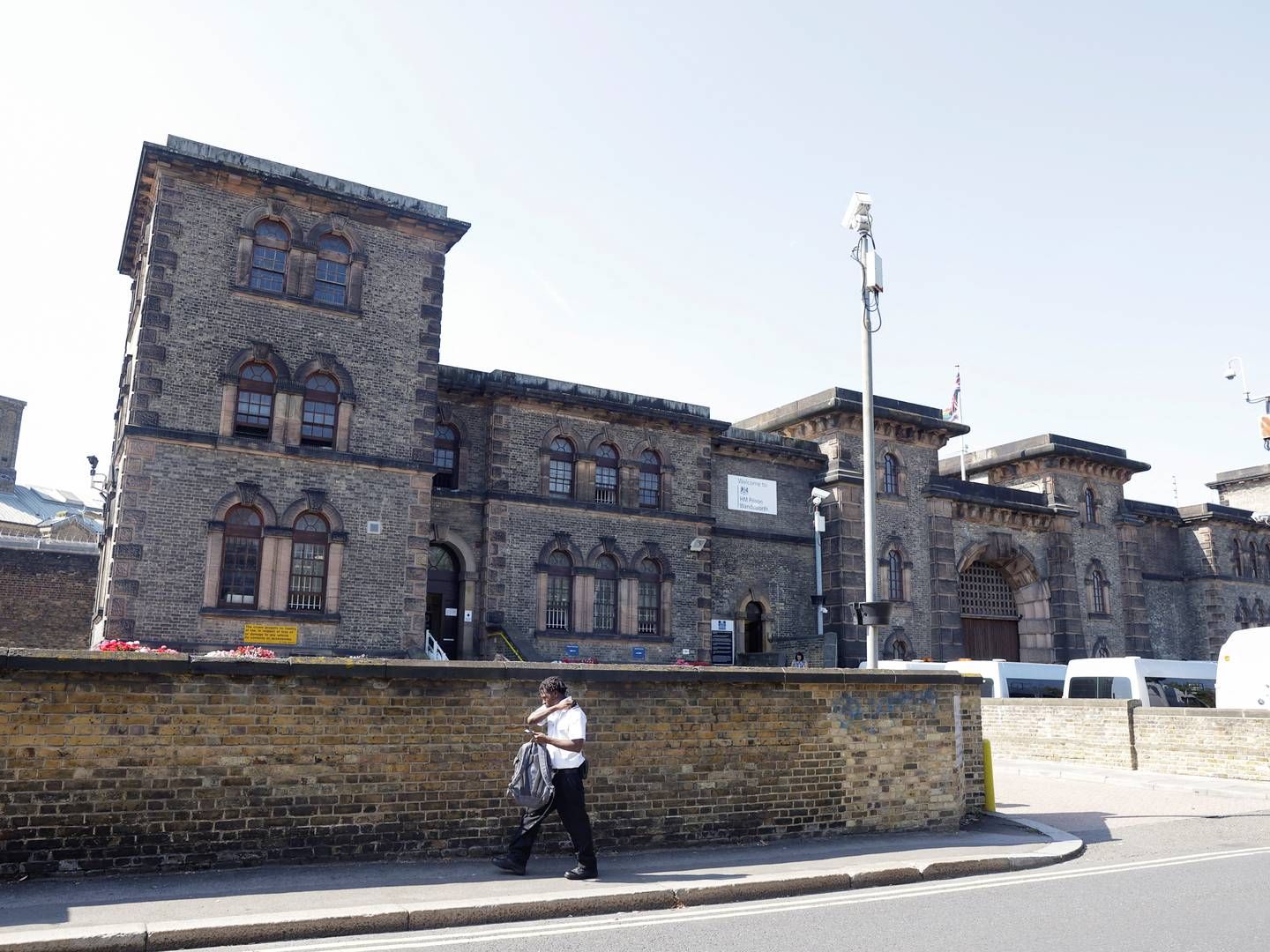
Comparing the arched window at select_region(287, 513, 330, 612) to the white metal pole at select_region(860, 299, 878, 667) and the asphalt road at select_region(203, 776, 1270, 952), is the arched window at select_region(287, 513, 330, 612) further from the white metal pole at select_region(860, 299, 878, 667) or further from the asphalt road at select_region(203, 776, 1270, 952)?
the asphalt road at select_region(203, 776, 1270, 952)

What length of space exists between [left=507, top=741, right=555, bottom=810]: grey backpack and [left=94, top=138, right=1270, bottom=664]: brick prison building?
1359 cm

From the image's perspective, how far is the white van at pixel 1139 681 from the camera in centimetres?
2453

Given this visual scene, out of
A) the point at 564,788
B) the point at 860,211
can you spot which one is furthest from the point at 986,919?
the point at 860,211

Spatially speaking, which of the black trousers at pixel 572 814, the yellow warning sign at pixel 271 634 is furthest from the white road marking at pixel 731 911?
the yellow warning sign at pixel 271 634

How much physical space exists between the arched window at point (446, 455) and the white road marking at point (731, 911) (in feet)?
60.6

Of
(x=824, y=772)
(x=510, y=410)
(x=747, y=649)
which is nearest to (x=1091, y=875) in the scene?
(x=824, y=772)

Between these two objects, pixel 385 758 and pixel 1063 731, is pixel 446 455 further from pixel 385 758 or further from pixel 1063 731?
pixel 385 758

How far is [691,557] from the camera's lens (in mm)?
28516

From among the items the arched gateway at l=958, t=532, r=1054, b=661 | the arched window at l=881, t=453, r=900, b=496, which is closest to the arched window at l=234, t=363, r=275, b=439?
the arched window at l=881, t=453, r=900, b=496

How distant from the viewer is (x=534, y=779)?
27.7 ft

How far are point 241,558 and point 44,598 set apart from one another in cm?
1283

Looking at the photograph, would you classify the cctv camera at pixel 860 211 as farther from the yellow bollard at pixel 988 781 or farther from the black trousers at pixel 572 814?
the black trousers at pixel 572 814

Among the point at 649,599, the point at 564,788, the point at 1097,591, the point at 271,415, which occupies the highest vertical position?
the point at 271,415

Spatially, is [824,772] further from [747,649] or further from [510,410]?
[747,649]
